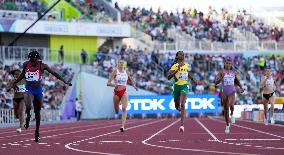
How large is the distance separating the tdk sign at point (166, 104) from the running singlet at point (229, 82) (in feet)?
91.4

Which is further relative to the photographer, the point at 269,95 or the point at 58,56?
the point at 58,56

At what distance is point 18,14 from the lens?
4903cm

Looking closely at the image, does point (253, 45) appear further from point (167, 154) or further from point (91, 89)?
point (167, 154)

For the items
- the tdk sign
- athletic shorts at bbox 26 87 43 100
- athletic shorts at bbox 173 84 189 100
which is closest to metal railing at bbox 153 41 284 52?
the tdk sign

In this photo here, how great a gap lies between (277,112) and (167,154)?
20804 mm

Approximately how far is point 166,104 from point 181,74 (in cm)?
2884

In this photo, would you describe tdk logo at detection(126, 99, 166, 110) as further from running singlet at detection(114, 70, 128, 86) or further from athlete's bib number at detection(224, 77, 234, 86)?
athlete's bib number at detection(224, 77, 234, 86)

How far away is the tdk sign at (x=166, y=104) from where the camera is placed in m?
48.3

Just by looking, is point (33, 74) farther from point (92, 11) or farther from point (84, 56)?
point (92, 11)

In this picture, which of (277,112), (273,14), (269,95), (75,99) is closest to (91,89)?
(75,99)

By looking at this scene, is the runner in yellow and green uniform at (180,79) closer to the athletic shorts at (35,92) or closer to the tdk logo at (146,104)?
the athletic shorts at (35,92)

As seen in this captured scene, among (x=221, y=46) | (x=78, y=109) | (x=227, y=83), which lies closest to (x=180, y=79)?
(x=227, y=83)

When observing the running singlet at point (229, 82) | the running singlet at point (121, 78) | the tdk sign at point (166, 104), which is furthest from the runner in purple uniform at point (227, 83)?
the tdk sign at point (166, 104)

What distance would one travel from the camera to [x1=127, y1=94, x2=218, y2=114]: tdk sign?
1902 inches
